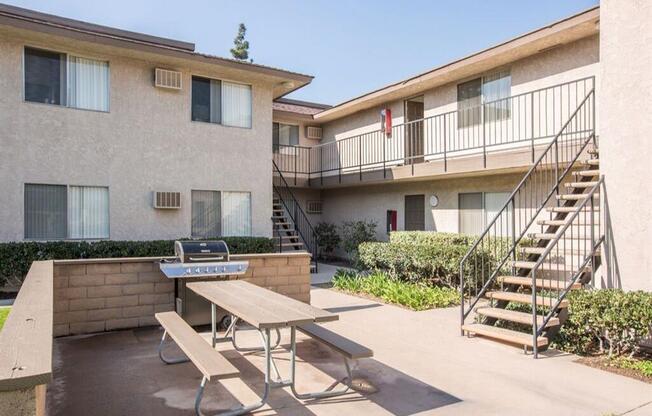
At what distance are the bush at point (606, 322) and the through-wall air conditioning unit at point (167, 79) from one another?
33.4 ft

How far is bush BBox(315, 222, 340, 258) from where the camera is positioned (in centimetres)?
1755

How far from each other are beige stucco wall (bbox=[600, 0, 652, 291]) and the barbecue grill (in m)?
5.19

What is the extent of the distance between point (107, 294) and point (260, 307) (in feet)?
11.7

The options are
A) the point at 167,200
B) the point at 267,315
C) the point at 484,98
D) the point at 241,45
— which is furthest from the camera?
the point at 241,45

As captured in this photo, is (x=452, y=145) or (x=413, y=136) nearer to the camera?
(x=452, y=145)

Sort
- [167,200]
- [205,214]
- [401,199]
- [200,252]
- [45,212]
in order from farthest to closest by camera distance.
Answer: [401,199]
[205,214]
[167,200]
[45,212]
[200,252]

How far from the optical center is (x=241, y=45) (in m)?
37.8

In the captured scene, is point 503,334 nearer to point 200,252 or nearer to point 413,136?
point 200,252

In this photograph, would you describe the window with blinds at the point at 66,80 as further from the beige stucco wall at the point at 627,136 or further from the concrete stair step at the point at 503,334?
the beige stucco wall at the point at 627,136

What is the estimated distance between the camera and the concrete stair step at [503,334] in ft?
19.0

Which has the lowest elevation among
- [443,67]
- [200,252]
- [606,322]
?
[606,322]

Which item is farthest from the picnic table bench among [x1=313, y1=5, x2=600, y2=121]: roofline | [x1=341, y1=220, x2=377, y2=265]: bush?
[x1=341, y1=220, x2=377, y2=265]: bush

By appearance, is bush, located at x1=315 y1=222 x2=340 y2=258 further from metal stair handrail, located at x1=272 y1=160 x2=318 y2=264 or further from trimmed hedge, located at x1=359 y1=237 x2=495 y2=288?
trimmed hedge, located at x1=359 y1=237 x2=495 y2=288

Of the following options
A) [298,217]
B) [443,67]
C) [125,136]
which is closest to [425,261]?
[443,67]
